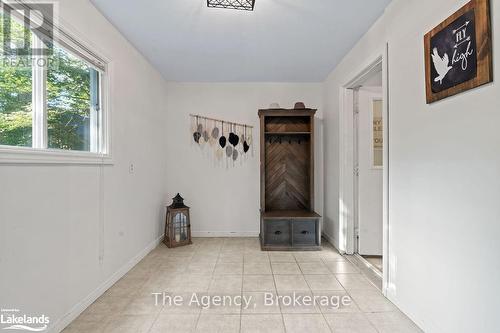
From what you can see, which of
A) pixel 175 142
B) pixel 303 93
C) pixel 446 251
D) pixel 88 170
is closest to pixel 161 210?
pixel 175 142

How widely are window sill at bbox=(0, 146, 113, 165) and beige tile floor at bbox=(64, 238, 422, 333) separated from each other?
117cm

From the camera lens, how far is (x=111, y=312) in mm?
2123

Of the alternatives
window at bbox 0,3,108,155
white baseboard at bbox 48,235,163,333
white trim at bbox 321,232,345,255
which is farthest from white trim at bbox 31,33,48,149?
white trim at bbox 321,232,345,255

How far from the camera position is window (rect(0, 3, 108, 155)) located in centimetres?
158

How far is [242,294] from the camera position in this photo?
2418 mm

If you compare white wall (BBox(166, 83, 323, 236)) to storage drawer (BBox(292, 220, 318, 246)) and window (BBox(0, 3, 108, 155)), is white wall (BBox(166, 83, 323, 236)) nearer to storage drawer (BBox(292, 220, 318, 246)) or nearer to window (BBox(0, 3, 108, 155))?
storage drawer (BBox(292, 220, 318, 246))

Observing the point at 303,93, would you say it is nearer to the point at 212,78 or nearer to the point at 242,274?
the point at 212,78

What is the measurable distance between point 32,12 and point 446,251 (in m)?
2.92

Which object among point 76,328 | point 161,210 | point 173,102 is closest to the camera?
point 76,328

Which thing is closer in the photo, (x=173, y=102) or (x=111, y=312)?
(x=111, y=312)

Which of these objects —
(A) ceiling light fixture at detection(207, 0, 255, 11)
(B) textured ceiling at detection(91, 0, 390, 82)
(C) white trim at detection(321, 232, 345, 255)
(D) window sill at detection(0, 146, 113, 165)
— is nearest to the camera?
(D) window sill at detection(0, 146, 113, 165)

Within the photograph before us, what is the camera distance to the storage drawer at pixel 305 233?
3.68 meters

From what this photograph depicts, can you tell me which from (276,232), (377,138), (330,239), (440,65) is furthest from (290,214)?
(440,65)

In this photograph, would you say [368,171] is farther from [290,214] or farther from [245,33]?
[245,33]
